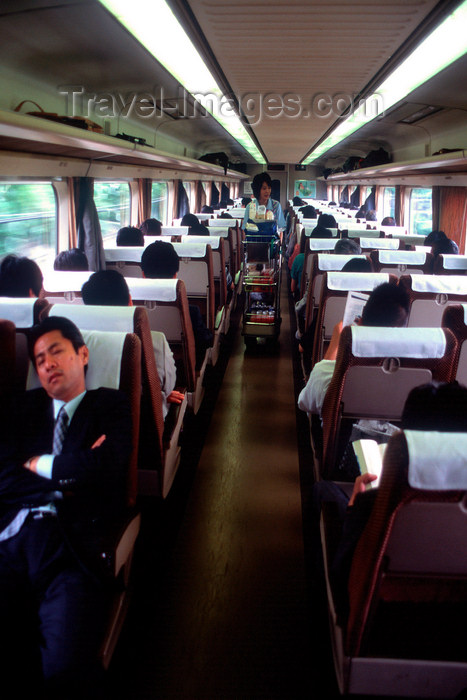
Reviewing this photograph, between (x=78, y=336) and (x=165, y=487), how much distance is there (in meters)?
1.36

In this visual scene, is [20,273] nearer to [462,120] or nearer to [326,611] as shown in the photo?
[326,611]

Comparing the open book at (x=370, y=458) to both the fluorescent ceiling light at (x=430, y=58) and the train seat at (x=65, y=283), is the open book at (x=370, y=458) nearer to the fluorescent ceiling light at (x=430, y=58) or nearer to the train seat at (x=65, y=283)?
the fluorescent ceiling light at (x=430, y=58)

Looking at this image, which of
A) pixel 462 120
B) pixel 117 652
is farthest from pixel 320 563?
pixel 462 120

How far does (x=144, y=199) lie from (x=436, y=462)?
9275mm

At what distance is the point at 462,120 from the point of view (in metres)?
7.43

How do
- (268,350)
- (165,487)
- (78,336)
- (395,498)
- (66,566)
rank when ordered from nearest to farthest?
(395,498)
(66,566)
(78,336)
(165,487)
(268,350)

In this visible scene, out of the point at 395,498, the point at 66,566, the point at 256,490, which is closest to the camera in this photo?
the point at 395,498

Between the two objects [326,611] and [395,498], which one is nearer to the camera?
[395,498]

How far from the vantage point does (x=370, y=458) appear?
211 centimetres

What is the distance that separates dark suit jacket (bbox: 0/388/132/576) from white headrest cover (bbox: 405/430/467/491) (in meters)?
1.28

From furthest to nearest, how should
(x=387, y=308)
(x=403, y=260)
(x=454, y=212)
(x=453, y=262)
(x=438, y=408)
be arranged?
(x=454, y=212)
(x=403, y=260)
(x=453, y=262)
(x=387, y=308)
(x=438, y=408)

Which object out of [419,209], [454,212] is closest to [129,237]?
[454,212]

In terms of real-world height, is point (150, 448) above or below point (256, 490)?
above

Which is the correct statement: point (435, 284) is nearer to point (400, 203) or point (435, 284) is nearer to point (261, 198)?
point (261, 198)
